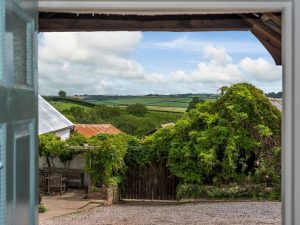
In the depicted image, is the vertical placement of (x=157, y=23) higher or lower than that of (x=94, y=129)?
higher

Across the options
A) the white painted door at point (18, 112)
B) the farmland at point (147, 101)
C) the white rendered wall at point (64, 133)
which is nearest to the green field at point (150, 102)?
the farmland at point (147, 101)

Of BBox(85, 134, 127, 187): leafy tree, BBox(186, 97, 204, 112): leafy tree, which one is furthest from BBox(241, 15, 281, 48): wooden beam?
BBox(186, 97, 204, 112): leafy tree

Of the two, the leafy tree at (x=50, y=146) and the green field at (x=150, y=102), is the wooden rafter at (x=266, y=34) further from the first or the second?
the green field at (x=150, y=102)

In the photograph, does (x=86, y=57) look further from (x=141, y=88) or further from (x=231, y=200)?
(x=231, y=200)

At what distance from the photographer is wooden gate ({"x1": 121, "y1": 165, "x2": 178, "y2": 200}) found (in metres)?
10.7

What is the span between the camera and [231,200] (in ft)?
31.3

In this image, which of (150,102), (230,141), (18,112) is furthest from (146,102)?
(18,112)

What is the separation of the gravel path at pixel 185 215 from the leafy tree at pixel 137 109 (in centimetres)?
762

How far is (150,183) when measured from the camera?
10.8 metres

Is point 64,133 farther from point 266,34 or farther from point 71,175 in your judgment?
point 266,34

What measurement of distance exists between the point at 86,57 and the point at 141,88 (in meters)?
4.07

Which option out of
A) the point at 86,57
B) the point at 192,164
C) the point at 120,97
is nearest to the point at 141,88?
the point at 120,97
